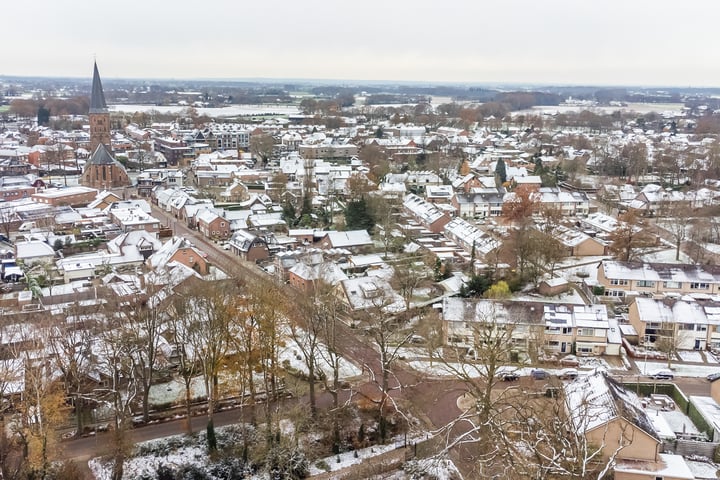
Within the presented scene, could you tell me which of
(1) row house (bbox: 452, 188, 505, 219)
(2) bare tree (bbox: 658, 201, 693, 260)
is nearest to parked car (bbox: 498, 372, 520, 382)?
(2) bare tree (bbox: 658, 201, 693, 260)

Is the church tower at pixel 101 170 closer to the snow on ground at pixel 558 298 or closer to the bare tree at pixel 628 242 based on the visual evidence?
the snow on ground at pixel 558 298

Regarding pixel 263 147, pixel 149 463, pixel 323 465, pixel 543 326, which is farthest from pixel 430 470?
pixel 263 147

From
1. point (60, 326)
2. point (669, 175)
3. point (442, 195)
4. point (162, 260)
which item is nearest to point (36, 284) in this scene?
point (162, 260)

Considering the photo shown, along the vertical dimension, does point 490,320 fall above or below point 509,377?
above

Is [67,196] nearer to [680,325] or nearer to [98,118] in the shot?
[98,118]

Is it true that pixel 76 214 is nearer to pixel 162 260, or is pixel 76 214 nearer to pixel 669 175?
pixel 162 260

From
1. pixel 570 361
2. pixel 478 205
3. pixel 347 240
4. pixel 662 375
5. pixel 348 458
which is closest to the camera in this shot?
pixel 348 458

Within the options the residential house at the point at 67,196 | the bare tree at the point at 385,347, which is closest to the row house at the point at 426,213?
the bare tree at the point at 385,347
